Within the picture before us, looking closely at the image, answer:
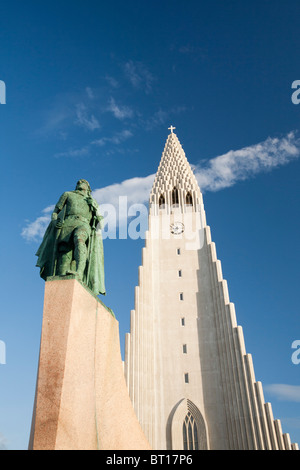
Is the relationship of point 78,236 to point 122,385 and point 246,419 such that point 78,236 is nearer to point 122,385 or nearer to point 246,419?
point 122,385

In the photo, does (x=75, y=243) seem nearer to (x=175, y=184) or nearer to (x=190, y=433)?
(x=190, y=433)

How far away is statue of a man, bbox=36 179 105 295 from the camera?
821cm

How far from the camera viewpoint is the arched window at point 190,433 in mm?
26641

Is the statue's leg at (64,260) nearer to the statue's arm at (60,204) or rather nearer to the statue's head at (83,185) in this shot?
the statue's arm at (60,204)

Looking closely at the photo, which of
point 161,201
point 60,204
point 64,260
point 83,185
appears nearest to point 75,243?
point 64,260

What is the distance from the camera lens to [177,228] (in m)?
38.0

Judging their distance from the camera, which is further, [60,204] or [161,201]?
[161,201]

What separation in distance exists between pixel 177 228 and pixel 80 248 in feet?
99.1

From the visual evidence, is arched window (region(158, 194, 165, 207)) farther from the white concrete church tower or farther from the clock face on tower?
the clock face on tower

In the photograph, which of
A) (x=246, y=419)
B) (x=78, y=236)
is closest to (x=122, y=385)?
(x=78, y=236)

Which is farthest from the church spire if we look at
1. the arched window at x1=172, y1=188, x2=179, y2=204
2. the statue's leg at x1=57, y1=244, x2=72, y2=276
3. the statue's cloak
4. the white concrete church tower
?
Result: the statue's leg at x1=57, y1=244, x2=72, y2=276

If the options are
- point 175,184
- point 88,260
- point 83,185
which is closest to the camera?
point 88,260

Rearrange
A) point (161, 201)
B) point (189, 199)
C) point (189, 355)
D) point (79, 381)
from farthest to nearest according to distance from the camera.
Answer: point (161, 201), point (189, 199), point (189, 355), point (79, 381)

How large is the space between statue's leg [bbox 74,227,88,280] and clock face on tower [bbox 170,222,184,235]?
1166 inches
